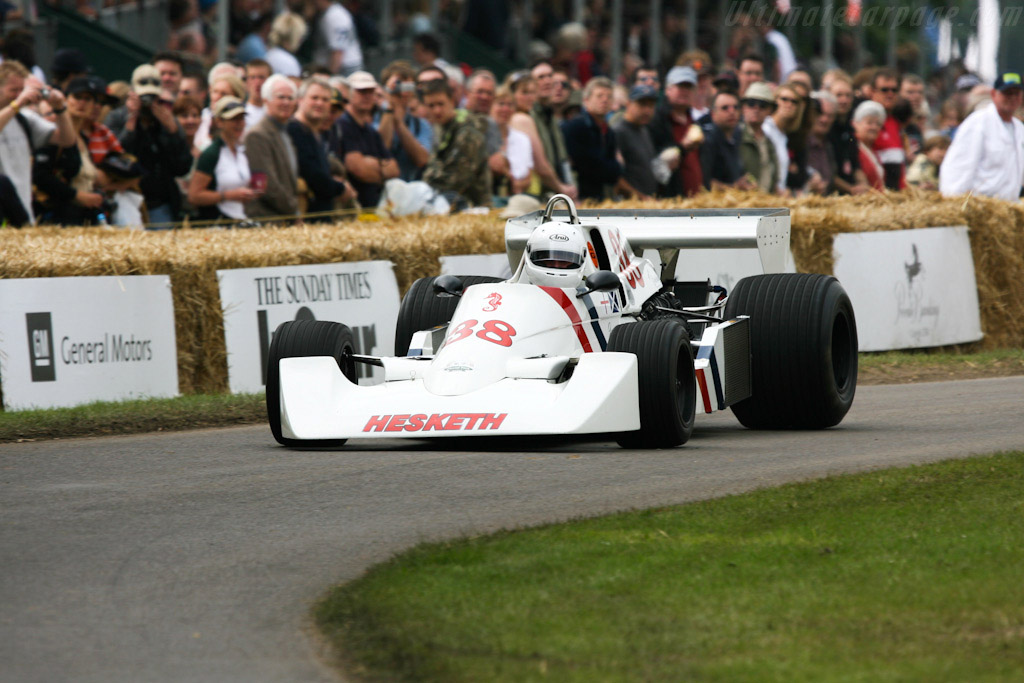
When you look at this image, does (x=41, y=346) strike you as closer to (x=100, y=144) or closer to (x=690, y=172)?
(x=100, y=144)

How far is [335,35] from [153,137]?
6.68 m

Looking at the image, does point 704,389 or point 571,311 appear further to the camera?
point 704,389

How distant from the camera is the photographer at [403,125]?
1630 centimetres

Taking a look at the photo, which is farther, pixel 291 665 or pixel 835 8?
pixel 835 8

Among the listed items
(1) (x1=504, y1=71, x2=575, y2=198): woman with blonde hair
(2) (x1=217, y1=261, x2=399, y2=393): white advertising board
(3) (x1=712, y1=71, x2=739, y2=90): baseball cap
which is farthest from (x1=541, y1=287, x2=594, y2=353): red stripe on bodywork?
(3) (x1=712, y1=71, x2=739, y2=90): baseball cap

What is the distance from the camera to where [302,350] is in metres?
9.66

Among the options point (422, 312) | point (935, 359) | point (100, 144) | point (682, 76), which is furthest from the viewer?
point (682, 76)

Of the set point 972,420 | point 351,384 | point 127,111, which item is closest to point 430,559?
point 351,384

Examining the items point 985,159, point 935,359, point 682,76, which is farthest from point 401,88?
point 985,159

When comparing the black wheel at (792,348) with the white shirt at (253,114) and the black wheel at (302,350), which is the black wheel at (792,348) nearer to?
the black wheel at (302,350)

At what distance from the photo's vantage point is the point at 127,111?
14.7 metres

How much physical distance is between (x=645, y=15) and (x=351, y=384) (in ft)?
72.4

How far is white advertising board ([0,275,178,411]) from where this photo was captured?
11.0 metres

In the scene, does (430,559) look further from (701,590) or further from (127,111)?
(127,111)
